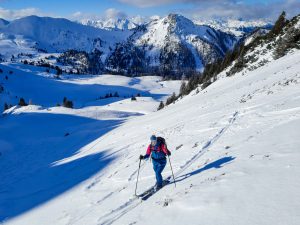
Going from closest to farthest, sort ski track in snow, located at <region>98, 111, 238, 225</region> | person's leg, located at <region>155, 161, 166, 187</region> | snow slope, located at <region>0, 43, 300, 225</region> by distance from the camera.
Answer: snow slope, located at <region>0, 43, 300, 225</region> < ski track in snow, located at <region>98, 111, 238, 225</region> < person's leg, located at <region>155, 161, 166, 187</region>

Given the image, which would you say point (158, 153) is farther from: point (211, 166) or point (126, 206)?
point (126, 206)

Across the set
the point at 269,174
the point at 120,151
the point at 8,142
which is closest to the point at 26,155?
the point at 8,142

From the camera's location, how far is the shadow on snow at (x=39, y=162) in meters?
24.6

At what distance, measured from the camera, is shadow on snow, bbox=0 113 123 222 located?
80.6 ft

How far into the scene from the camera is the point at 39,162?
4009cm

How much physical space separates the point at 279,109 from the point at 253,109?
3192 mm

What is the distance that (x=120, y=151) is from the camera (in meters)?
29.6

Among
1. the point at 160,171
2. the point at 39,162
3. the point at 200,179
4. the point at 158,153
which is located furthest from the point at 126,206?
the point at 39,162

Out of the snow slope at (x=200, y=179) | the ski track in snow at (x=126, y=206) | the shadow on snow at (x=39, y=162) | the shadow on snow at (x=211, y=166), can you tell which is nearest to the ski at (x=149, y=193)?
the ski track in snow at (x=126, y=206)

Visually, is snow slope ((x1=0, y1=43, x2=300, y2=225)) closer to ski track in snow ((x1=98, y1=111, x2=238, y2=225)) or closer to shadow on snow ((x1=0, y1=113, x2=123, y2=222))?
ski track in snow ((x1=98, y1=111, x2=238, y2=225))

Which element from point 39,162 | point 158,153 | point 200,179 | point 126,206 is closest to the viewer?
point 200,179

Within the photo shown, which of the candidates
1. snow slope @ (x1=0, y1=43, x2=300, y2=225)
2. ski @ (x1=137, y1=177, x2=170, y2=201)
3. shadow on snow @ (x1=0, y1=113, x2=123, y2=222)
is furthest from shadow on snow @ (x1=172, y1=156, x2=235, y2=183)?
shadow on snow @ (x1=0, y1=113, x2=123, y2=222)

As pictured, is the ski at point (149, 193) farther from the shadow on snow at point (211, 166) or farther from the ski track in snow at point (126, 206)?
the shadow on snow at point (211, 166)

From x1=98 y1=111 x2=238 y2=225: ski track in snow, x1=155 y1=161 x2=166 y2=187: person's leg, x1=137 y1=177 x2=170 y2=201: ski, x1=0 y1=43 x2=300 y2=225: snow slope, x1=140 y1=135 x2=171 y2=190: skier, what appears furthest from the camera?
x1=155 y1=161 x2=166 y2=187: person's leg
